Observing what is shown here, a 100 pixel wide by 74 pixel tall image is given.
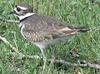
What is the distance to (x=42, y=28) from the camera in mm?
6828

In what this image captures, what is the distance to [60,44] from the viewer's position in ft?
24.3

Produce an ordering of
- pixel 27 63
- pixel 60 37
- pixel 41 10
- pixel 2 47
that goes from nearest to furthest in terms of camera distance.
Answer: pixel 60 37 < pixel 27 63 < pixel 2 47 < pixel 41 10

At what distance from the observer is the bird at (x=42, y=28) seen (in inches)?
260

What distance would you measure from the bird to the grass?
221 mm

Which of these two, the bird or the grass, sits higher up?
the bird

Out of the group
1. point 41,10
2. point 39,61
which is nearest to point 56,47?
point 39,61

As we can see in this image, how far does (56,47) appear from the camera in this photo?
7371 mm

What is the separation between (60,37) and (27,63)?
706 millimetres

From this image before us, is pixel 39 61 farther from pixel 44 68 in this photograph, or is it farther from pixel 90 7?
A: pixel 90 7

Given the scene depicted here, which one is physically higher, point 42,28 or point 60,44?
point 42,28

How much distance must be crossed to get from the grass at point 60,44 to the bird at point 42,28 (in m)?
0.22

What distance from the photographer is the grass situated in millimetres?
6914

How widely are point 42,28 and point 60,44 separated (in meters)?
0.67

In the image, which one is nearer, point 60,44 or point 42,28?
point 42,28
